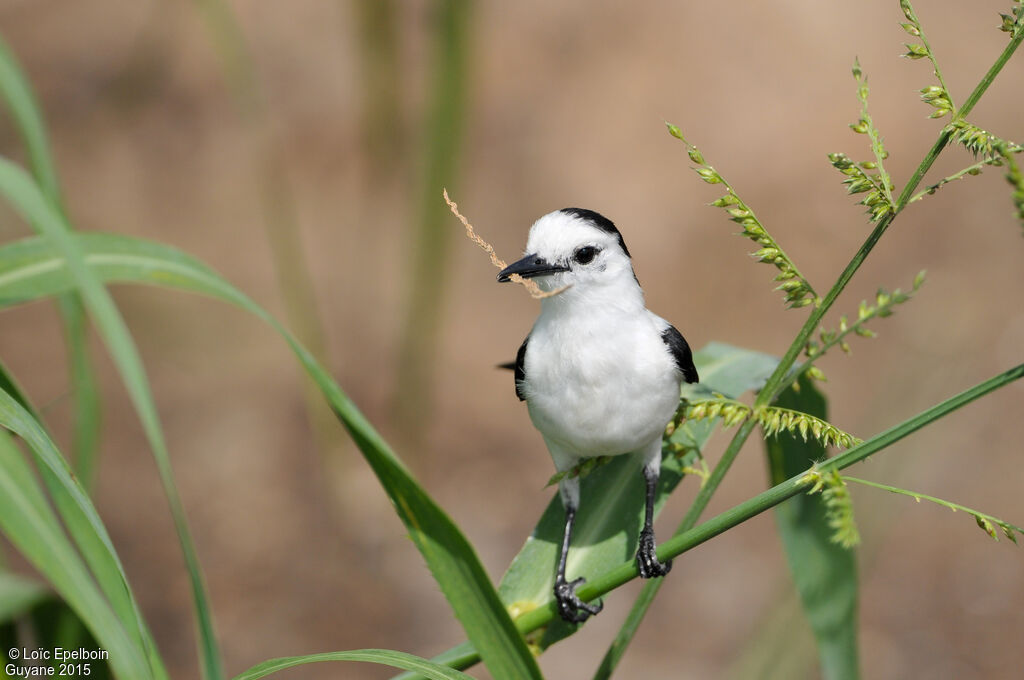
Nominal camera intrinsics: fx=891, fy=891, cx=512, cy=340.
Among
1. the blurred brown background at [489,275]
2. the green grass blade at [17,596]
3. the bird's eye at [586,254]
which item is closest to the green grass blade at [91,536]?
the green grass blade at [17,596]

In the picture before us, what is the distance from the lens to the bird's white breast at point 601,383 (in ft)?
3.23

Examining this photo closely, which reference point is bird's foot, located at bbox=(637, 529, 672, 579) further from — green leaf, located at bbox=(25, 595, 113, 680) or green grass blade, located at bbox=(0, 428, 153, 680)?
green leaf, located at bbox=(25, 595, 113, 680)

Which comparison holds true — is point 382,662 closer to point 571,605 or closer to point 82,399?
point 571,605

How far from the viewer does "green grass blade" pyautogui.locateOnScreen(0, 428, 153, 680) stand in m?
0.72

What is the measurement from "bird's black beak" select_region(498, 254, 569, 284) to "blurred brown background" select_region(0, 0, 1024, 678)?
1936 mm

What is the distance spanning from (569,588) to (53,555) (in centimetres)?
62

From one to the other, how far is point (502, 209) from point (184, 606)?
89.7 inches

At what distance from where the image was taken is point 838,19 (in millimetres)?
4559

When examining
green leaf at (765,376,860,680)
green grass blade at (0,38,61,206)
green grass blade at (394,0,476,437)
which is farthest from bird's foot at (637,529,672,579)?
green grass blade at (394,0,476,437)

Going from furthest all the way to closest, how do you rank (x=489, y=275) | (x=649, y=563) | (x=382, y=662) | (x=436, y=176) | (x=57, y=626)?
(x=489, y=275), (x=436, y=176), (x=57, y=626), (x=649, y=563), (x=382, y=662)

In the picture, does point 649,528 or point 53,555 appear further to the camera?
point 649,528

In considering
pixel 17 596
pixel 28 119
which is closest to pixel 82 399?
pixel 17 596

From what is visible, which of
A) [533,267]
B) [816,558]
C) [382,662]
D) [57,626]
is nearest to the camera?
[382,662]

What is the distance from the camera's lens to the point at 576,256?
39.3 inches
